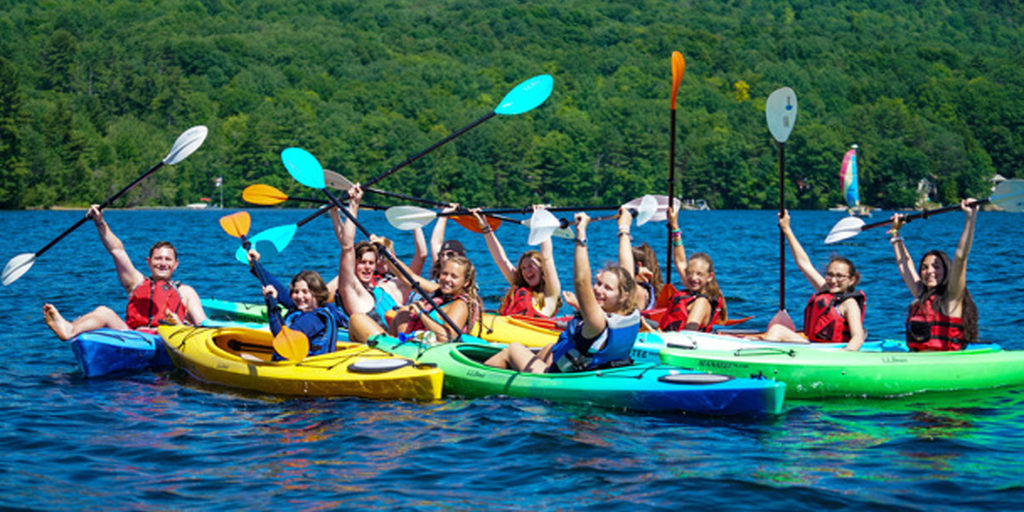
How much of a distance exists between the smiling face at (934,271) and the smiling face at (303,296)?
430 cm

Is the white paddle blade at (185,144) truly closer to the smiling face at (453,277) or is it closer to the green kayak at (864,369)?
the smiling face at (453,277)

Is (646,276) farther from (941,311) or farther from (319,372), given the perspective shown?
(319,372)

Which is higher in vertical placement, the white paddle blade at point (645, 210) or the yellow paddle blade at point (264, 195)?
the yellow paddle blade at point (264, 195)

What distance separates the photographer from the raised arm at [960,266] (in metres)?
7.48

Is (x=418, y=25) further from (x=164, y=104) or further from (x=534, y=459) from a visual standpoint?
(x=534, y=459)

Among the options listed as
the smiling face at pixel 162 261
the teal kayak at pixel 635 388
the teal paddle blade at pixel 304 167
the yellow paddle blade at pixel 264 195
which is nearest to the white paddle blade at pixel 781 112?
the teal kayak at pixel 635 388

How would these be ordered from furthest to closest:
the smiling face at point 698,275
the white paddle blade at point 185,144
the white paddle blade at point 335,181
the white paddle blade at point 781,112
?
the white paddle blade at point 781,112 < the white paddle blade at point 185,144 < the white paddle blade at point 335,181 < the smiling face at point 698,275

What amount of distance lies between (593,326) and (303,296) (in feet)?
7.36

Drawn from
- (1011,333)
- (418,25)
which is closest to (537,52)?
(418,25)

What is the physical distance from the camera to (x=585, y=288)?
608 centimetres

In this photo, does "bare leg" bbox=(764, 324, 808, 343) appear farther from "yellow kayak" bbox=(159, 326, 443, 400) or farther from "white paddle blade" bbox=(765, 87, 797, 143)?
"yellow kayak" bbox=(159, 326, 443, 400)

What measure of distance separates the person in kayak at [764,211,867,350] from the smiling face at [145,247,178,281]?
4764mm

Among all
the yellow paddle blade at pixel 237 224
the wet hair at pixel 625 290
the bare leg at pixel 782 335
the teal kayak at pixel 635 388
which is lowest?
the teal kayak at pixel 635 388

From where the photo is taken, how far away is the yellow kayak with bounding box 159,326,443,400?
7156 mm
